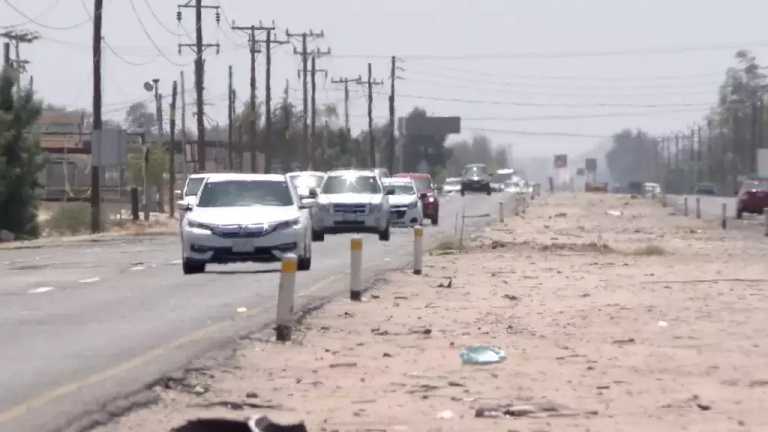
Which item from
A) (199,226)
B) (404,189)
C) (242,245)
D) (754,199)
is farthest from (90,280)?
(754,199)

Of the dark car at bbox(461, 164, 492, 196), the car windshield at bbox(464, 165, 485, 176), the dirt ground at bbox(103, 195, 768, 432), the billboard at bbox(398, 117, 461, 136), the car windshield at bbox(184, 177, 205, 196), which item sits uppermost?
the billboard at bbox(398, 117, 461, 136)

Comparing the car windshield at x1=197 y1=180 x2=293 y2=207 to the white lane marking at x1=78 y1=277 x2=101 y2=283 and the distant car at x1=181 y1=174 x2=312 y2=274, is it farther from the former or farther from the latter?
the white lane marking at x1=78 y1=277 x2=101 y2=283

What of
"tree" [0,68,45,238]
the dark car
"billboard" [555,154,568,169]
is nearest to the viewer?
"tree" [0,68,45,238]

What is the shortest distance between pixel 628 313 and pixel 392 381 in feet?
24.6

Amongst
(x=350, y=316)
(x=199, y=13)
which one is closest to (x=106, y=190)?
(x=199, y=13)

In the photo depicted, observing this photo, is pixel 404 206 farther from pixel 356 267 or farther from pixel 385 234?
pixel 356 267

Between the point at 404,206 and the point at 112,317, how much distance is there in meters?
32.9

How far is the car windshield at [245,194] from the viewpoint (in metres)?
30.2

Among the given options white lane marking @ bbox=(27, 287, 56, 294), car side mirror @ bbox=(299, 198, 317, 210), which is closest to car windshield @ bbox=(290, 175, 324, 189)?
car side mirror @ bbox=(299, 198, 317, 210)

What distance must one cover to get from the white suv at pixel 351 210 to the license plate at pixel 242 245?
54.9 ft

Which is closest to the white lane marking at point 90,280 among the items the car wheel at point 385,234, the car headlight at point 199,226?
the car headlight at point 199,226

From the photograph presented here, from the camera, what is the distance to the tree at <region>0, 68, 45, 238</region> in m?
58.7

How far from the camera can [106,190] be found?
98938mm

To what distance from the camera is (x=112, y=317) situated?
2128cm
